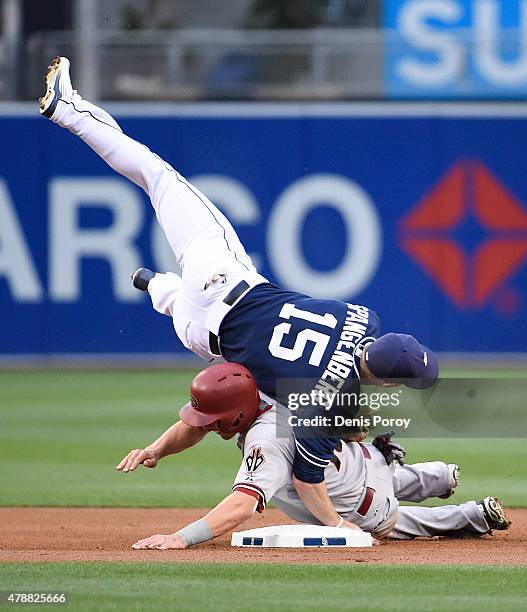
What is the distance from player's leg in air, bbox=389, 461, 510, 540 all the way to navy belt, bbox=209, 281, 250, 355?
1096 mm

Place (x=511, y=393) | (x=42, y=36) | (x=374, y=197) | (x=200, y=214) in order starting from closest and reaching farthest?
(x=200, y=214)
(x=511, y=393)
(x=374, y=197)
(x=42, y=36)

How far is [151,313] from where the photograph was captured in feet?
50.5

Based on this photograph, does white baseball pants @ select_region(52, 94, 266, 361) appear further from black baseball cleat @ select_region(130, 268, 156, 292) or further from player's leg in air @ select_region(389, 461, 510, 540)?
player's leg in air @ select_region(389, 461, 510, 540)

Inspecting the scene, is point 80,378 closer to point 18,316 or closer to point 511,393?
point 18,316

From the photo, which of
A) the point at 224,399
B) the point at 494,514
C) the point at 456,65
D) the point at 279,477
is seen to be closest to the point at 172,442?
the point at 224,399

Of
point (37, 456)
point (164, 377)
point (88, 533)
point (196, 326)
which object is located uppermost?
point (196, 326)

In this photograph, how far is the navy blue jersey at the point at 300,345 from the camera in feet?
19.0

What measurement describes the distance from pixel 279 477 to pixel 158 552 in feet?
2.01

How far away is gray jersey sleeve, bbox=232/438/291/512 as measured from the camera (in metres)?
5.70

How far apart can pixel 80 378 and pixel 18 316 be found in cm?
135

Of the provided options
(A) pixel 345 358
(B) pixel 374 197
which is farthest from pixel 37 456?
(B) pixel 374 197

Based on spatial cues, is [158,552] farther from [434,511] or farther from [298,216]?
[298,216]

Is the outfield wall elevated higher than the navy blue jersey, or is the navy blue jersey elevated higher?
the navy blue jersey

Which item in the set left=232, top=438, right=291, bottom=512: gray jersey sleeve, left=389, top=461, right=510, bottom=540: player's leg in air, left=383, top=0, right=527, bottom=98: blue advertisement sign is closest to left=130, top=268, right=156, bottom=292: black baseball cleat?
left=232, top=438, right=291, bottom=512: gray jersey sleeve
